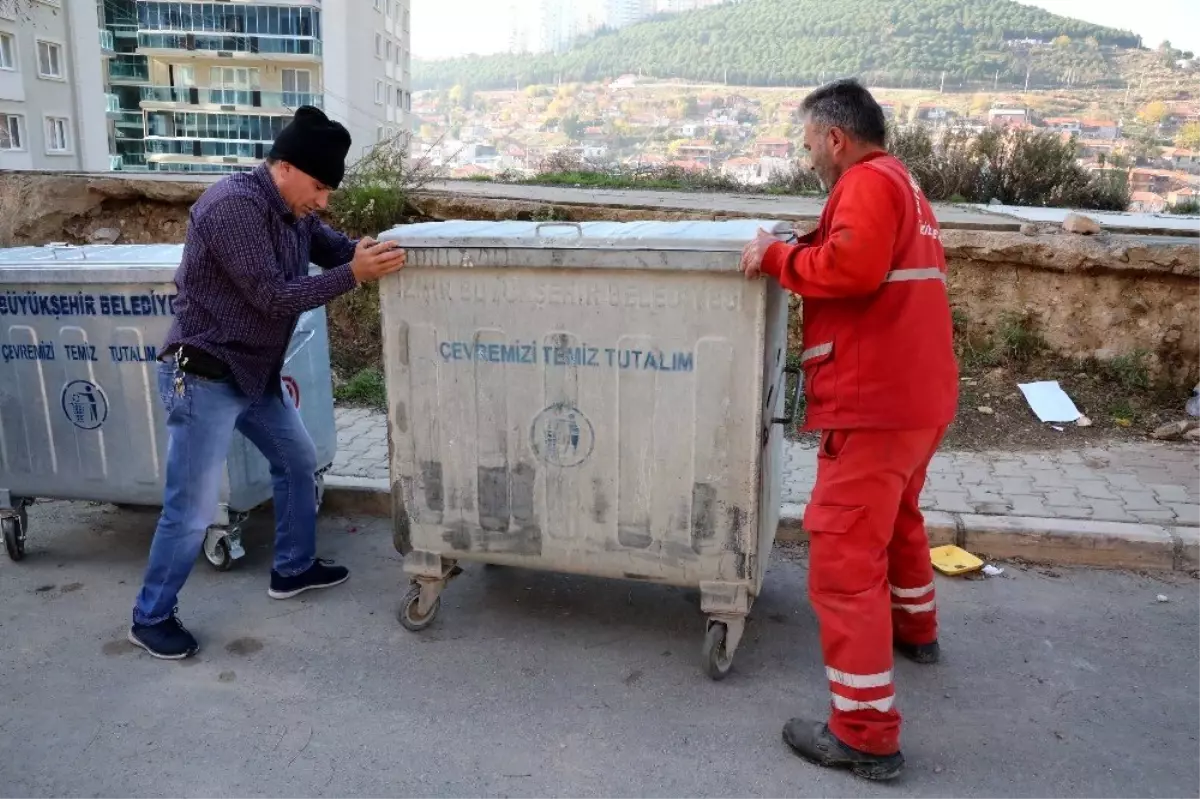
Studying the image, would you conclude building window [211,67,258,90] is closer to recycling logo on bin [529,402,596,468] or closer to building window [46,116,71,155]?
building window [46,116,71,155]

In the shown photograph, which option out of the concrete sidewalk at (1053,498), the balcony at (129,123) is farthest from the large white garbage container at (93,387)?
the balcony at (129,123)

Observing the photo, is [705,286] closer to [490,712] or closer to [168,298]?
[490,712]

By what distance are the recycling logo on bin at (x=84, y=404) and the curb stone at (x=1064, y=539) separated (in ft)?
10.5

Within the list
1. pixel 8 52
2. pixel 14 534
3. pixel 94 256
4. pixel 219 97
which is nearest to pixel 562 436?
pixel 94 256

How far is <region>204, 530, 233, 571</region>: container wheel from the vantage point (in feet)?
13.9

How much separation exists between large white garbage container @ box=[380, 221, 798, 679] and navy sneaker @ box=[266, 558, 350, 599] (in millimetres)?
804

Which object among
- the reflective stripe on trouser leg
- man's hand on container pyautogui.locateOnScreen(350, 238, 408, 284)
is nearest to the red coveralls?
the reflective stripe on trouser leg

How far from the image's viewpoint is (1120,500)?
4.74 m

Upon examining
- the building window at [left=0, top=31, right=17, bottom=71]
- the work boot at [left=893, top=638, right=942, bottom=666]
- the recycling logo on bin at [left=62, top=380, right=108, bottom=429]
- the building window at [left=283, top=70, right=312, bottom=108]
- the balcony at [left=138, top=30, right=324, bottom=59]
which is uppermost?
the balcony at [left=138, top=30, right=324, bottom=59]

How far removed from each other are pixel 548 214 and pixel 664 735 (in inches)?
216

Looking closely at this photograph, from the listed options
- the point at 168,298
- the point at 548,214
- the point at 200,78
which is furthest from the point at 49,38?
the point at 168,298

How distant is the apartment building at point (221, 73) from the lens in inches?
2330

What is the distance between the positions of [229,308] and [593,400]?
1382 mm

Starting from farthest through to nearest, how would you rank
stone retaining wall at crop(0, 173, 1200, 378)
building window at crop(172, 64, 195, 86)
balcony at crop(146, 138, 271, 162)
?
building window at crop(172, 64, 195, 86) → balcony at crop(146, 138, 271, 162) → stone retaining wall at crop(0, 173, 1200, 378)
